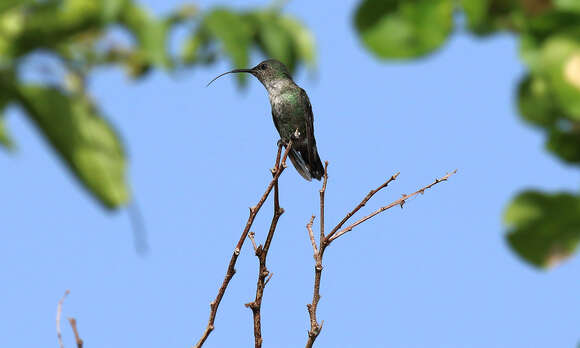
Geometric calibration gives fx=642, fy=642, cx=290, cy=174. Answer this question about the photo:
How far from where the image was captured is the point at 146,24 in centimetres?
141

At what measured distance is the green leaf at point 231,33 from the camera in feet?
5.49

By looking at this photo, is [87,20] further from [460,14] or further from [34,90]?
[460,14]

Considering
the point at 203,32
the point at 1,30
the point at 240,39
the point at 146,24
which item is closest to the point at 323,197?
the point at 203,32

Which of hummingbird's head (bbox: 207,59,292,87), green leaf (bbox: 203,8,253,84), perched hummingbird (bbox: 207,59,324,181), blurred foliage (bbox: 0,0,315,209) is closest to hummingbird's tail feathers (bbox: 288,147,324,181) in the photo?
perched hummingbird (bbox: 207,59,324,181)

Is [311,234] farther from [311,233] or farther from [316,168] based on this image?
[316,168]

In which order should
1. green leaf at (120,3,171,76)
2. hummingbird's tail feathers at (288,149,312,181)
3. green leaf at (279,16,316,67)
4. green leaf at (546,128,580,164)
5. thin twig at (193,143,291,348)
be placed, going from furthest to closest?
hummingbird's tail feathers at (288,149,312,181), thin twig at (193,143,291,348), green leaf at (279,16,316,67), green leaf at (120,3,171,76), green leaf at (546,128,580,164)

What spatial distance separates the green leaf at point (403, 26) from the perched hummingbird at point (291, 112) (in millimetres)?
7483

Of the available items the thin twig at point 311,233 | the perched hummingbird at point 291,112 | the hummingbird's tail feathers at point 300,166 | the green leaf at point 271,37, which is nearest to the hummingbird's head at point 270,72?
Result: the perched hummingbird at point 291,112

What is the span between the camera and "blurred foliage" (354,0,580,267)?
0.96 metres

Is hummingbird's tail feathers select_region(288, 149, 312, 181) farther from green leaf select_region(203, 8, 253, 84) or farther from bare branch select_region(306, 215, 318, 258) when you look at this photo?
green leaf select_region(203, 8, 253, 84)

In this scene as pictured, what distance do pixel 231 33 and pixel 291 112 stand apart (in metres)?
7.50

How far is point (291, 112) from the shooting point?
30.4ft

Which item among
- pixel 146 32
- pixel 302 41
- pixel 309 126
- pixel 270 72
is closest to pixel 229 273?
pixel 302 41

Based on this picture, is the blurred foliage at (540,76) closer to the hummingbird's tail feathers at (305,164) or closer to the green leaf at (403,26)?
the green leaf at (403,26)
